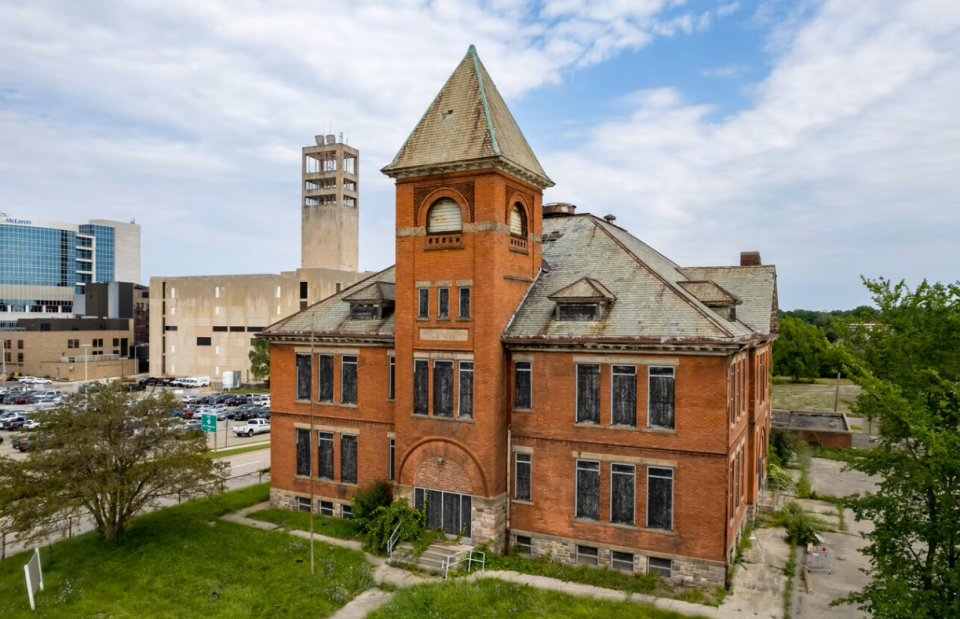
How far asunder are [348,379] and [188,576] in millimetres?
9361

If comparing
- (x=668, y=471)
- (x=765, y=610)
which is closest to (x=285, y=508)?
(x=668, y=471)

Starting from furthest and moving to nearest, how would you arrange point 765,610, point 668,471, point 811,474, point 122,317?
point 122,317, point 811,474, point 668,471, point 765,610

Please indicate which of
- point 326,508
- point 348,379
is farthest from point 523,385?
point 326,508

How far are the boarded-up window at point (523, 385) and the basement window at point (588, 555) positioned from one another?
524 centimetres

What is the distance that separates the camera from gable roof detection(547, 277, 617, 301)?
21875mm

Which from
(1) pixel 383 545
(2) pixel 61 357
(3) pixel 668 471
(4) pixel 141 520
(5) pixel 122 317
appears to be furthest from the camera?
Answer: (5) pixel 122 317

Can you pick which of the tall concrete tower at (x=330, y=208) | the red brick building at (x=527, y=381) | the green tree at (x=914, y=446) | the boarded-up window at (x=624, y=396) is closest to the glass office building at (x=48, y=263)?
the tall concrete tower at (x=330, y=208)

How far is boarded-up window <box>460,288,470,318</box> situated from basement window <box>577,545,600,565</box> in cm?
922

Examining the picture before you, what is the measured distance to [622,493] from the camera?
68.6ft

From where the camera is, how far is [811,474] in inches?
1463

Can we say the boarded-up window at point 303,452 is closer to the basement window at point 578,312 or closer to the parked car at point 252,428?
the basement window at point 578,312

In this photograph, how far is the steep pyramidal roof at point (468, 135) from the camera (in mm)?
22188

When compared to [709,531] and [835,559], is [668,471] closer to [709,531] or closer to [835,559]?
[709,531]

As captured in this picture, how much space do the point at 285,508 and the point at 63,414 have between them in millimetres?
9762
